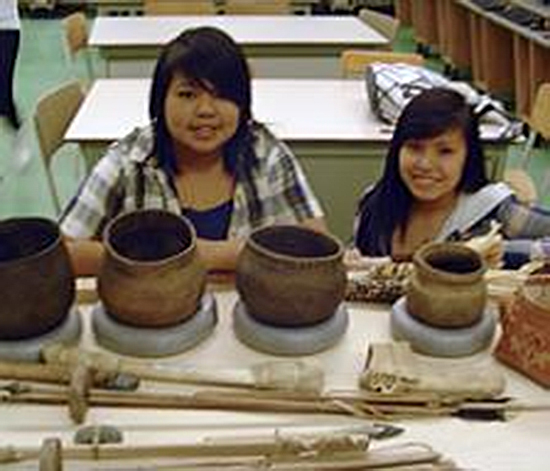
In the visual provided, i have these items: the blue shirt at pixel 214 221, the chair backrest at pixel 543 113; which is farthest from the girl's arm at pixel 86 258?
the chair backrest at pixel 543 113

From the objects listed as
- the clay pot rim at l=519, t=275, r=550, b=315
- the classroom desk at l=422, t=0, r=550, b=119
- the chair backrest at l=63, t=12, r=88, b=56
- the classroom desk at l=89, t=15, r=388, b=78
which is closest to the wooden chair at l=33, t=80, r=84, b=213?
the classroom desk at l=89, t=15, r=388, b=78

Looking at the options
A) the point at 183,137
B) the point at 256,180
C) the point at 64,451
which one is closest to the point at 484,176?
the point at 256,180

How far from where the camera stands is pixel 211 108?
1.85 meters

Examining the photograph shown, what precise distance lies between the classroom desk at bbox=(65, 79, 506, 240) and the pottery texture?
1.57 m

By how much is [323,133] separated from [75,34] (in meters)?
1.74

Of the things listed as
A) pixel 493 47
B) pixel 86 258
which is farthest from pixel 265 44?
pixel 86 258

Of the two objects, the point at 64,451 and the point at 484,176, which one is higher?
the point at 64,451

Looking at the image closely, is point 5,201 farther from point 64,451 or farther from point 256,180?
point 64,451

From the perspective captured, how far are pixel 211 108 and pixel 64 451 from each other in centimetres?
93

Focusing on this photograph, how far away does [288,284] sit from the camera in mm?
1245

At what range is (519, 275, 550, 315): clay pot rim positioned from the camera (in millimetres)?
1215

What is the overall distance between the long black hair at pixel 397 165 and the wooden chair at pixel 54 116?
44.3 inches

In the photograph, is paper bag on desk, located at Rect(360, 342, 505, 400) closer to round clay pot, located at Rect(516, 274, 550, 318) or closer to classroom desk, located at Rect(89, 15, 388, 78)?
round clay pot, located at Rect(516, 274, 550, 318)

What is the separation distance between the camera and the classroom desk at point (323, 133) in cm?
282
